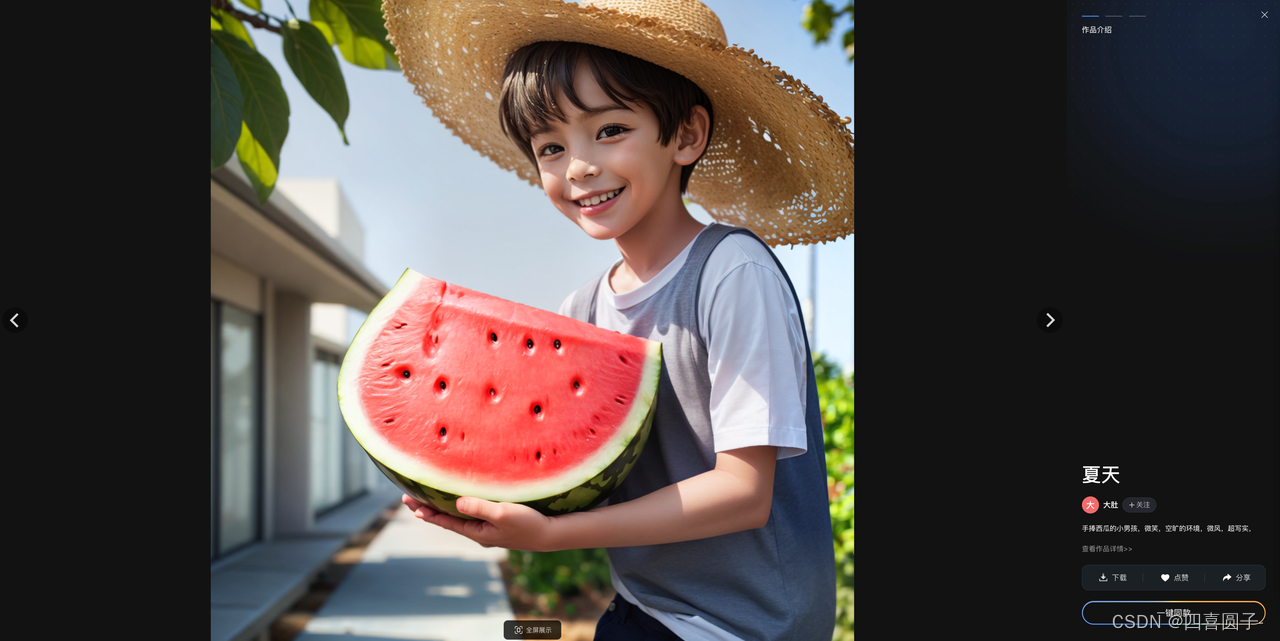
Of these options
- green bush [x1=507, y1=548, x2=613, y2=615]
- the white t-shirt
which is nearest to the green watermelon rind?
the white t-shirt

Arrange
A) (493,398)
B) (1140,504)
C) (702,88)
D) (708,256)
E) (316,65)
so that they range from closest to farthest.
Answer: (1140,504) → (493,398) → (708,256) → (702,88) → (316,65)

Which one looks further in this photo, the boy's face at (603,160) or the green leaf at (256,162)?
the green leaf at (256,162)

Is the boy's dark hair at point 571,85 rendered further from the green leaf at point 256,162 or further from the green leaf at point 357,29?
the green leaf at point 256,162

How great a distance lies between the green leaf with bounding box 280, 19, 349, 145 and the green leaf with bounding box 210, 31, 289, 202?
7 centimetres

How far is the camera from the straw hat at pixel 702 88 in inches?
42.7

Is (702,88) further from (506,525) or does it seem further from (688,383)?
(506,525)

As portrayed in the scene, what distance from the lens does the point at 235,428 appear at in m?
4.92

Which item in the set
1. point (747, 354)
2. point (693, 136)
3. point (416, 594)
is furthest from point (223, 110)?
point (416, 594)

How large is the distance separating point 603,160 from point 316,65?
0.67 metres

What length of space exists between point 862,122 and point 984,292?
10.4 inches

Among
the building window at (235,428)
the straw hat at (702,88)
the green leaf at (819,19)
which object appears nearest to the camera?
the straw hat at (702,88)
